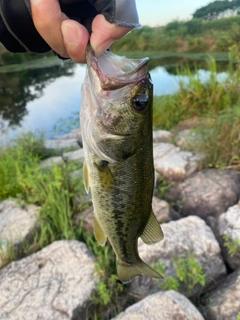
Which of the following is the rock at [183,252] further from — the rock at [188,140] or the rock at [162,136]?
the rock at [162,136]

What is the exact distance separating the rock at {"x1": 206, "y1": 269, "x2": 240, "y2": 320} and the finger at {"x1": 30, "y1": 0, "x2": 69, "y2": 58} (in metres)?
2.33

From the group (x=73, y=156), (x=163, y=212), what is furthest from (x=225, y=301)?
(x=73, y=156)

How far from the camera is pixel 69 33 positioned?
145cm

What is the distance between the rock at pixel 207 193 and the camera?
13.8ft

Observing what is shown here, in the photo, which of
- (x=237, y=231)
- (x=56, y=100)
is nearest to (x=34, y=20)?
(x=237, y=231)

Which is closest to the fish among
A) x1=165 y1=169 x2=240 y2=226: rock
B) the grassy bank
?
x1=165 y1=169 x2=240 y2=226: rock

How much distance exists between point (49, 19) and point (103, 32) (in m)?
0.20

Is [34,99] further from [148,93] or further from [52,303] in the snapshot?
[148,93]

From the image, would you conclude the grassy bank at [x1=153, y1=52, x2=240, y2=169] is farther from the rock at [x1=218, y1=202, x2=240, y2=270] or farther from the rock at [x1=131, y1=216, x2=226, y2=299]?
the rock at [x1=131, y1=216, x2=226, y2=299]

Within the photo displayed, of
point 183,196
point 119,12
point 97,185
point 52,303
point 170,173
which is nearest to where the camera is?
point 119,12

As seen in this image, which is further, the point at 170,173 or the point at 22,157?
the point at 22,157

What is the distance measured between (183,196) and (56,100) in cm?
848

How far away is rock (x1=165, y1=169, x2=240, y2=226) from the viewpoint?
4.20 metres

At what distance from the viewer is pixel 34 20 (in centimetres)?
143
